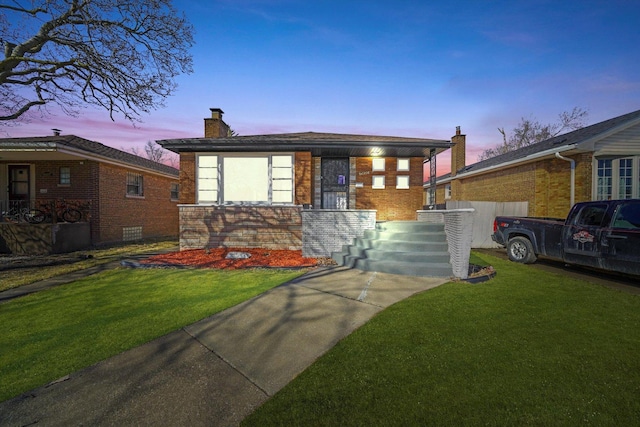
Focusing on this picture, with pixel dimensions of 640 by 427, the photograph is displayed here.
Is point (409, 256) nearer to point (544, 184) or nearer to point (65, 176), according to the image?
point (544, 184)

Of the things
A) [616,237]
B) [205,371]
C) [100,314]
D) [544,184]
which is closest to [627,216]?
[616,237]

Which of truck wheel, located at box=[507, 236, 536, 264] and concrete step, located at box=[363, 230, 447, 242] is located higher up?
concrete step, located at box=[363, 230, 447, 242]

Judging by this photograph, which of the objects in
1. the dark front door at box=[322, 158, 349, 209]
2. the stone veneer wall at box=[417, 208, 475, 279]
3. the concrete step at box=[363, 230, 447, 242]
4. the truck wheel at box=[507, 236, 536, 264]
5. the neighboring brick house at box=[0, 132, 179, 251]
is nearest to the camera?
the stone veneer wall at box=[417, 208, 475, 279]

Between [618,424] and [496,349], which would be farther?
[496,349]

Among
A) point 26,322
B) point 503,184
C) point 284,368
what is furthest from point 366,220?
point 503,184

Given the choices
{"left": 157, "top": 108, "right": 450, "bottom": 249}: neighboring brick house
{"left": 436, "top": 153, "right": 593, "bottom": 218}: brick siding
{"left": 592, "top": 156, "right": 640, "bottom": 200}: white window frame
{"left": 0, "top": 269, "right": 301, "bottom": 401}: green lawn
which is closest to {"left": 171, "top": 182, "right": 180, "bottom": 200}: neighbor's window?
{"left": 157, "top": 108, "right": 450, "bottom": 249}: neighboring brick house

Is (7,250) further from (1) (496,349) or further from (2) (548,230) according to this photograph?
(2) (548,230)

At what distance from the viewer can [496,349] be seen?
3.04 meters

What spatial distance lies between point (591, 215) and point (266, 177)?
10050 mm

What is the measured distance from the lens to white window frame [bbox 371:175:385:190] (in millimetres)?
11742

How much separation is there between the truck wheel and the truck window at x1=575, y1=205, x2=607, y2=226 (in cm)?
158

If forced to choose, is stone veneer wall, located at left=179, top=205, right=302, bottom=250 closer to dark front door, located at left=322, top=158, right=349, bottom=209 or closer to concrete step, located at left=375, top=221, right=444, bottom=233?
dark front door, located at left=322, top=158, right=349, bottom=209

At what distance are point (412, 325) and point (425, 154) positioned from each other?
370 inches

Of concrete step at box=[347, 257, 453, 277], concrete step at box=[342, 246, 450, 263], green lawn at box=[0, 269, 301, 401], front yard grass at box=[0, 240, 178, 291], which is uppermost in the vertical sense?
concrete step at box=[342, 246, 450, 263]
